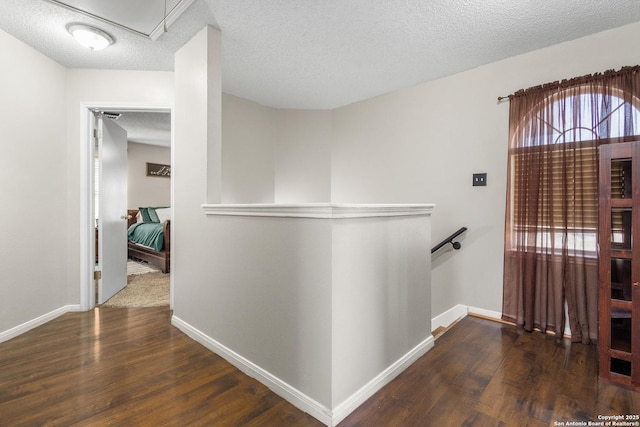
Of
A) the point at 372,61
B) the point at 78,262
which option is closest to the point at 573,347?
the point at 372,61

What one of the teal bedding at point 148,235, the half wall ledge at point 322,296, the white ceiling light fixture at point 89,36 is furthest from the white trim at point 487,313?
the teal bedding at point 148,235

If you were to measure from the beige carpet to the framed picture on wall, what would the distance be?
10.5ft

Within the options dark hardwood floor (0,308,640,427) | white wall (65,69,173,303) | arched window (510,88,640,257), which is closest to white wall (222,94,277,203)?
white wall (65,69,173,303)

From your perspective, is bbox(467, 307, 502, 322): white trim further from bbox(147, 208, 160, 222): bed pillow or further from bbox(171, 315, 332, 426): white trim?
bbox(147, 208, 160, 222): bed pillow

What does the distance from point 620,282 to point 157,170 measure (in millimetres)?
7465

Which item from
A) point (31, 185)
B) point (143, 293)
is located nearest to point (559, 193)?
point (143, 293)

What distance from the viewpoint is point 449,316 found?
9.61 ft

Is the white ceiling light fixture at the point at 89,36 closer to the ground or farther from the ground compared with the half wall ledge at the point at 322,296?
farther from the ground

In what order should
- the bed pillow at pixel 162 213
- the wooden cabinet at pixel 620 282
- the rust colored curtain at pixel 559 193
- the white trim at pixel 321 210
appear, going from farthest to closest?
the bed pillow at pixel 162 213
the rust colored curtain at pixel 559 193
the wooden cabinet at pixel 620 282
the white trim at pixel 321 210

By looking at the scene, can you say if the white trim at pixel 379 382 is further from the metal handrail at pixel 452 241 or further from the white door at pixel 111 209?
the white door at pixel 111 209

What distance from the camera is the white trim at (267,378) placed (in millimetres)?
1435

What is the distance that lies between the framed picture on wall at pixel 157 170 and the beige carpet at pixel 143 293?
3.21 meters

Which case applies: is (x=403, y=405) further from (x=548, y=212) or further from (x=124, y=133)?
(x=124, y=133)

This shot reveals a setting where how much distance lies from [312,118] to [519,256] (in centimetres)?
296
